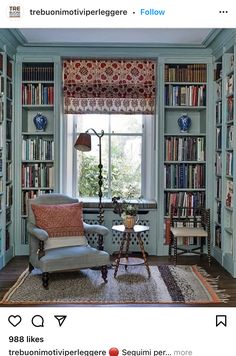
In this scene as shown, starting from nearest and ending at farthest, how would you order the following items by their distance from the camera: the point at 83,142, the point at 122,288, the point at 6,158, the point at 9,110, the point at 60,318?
→ the point at 60,318, the point at 122,288, the point at 83,142, the point at 6,158, the point at 9,110

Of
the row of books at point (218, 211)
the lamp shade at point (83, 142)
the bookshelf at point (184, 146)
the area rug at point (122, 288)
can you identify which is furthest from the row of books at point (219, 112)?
the area rug at point (122, 288)

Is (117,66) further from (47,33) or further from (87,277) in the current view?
(87,277)

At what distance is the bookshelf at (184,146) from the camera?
417 centimetres

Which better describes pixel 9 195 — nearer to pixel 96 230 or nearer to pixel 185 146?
pixel 96 230

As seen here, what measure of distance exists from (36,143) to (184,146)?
1.48 metres

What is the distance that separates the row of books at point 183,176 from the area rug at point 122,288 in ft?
3.13

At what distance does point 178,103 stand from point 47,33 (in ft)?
4.67

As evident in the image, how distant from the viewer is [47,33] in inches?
146

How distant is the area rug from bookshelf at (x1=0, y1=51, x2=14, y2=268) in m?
0.55

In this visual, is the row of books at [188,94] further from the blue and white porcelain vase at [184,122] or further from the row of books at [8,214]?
the row of books at [8,214]

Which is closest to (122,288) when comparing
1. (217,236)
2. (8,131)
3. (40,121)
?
(217,236)

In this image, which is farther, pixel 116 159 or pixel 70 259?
pixel 116 159

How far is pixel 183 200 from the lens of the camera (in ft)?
→ 14.0
